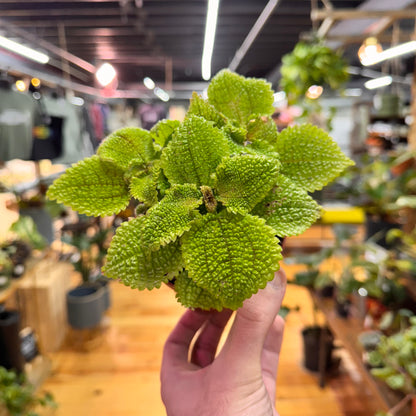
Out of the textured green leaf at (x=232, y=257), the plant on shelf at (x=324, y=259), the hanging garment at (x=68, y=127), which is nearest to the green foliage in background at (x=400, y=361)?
the plant on shelf at (x=324, y=259)

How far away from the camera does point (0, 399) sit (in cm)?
181

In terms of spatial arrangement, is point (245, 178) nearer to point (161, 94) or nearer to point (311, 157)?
point (311, 157)

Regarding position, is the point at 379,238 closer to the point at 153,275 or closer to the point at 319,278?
the point at 319,278

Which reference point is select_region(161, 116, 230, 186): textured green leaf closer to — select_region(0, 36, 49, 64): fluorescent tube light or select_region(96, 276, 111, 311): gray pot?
select_region(0, 36, 49, 64): fluorescent tube light

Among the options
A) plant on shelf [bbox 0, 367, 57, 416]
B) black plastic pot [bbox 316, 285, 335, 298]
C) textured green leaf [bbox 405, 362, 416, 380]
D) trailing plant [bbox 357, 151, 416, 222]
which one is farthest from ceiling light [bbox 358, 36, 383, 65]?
plant on shelf [bbox 0, 367, 57, 416]

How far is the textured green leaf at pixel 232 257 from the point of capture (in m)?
0.52

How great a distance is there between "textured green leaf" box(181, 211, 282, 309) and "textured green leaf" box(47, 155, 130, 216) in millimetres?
158

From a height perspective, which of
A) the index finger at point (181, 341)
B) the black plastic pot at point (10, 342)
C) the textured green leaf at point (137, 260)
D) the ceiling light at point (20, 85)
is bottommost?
the black plastic pot at point (10, 342)

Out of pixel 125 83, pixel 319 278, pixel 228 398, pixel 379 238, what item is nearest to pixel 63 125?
pixel 125 83

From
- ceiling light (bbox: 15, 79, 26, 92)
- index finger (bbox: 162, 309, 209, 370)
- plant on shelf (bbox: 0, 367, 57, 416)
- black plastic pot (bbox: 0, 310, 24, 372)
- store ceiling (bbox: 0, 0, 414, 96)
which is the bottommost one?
plant on shelf (bbox: 0, 367, 57, 416)

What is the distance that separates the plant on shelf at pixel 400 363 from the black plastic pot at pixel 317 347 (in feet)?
2.80

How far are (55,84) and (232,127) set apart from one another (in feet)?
9.30

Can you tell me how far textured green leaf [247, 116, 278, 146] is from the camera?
683 millimetres

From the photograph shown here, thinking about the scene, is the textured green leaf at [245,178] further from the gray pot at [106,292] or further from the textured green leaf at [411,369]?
the gray pot at [106,292]
